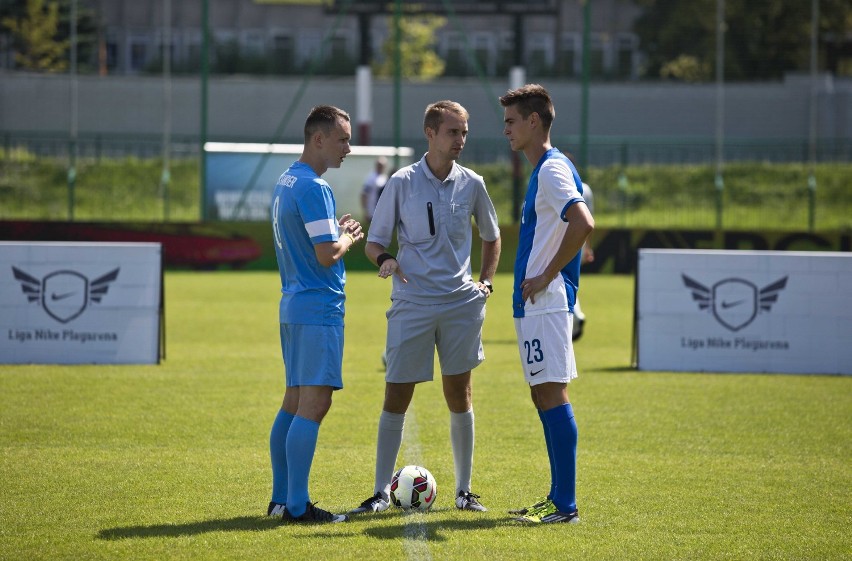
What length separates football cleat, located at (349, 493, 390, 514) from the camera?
251 inches

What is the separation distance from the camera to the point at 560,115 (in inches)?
1489

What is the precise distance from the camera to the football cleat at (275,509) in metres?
6.22

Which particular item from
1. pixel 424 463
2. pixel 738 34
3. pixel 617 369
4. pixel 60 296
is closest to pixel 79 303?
pixel 60 296

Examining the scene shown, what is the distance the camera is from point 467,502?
21.3 feet

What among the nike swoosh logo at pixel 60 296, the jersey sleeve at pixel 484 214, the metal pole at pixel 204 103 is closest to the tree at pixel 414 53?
the metal pole at pixel 204 103

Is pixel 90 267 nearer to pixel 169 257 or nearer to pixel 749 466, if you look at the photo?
pixel 749 466

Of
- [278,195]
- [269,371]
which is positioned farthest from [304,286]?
[269,371]

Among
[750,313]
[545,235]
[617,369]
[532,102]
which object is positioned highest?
[532,102]

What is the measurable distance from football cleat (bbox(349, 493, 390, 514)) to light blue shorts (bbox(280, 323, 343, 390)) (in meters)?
0.75

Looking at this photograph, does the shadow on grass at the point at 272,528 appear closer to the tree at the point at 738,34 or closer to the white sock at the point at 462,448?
the white sock at the point at 462,448

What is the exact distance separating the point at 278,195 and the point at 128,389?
4783 mm

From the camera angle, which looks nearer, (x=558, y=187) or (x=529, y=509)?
(x=558, y=187)

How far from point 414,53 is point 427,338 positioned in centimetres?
3506

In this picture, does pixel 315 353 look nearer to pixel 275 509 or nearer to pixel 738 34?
pixel 275 509
